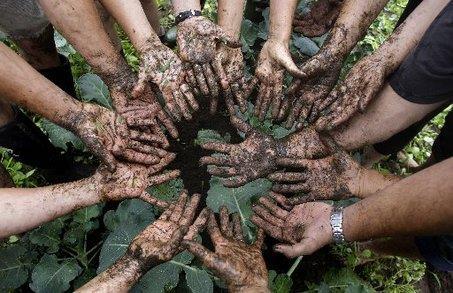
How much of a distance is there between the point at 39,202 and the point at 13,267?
0.47 meters

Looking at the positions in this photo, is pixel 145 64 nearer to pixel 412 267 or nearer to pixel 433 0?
pixel 433 0

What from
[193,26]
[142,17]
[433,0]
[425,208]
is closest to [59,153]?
[142,17]

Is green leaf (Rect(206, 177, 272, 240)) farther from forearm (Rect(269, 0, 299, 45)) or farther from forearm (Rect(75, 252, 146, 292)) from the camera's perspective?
forearm (Rect(269, 0, 299, 45))

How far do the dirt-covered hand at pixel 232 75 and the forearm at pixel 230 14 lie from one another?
0.17m

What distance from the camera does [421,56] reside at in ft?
5.66

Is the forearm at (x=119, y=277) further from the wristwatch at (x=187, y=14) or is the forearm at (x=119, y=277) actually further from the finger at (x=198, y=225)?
the wristwatch at (x=187, y=14)

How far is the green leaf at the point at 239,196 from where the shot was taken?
6.38ft

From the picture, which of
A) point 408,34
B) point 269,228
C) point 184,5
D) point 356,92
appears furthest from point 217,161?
point 408,34

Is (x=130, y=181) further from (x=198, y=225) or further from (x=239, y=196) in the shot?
(x=239, y=196)

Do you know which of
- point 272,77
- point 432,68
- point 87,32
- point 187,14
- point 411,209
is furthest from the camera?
point 187,14

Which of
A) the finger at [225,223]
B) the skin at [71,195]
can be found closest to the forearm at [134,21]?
the skin at [71,195]

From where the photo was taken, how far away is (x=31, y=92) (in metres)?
1.86

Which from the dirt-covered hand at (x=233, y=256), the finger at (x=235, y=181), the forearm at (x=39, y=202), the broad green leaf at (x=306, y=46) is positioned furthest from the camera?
the broad green leaf at (x=306, y=46)

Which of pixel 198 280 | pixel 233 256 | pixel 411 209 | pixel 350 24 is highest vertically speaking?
pixel 350 24
